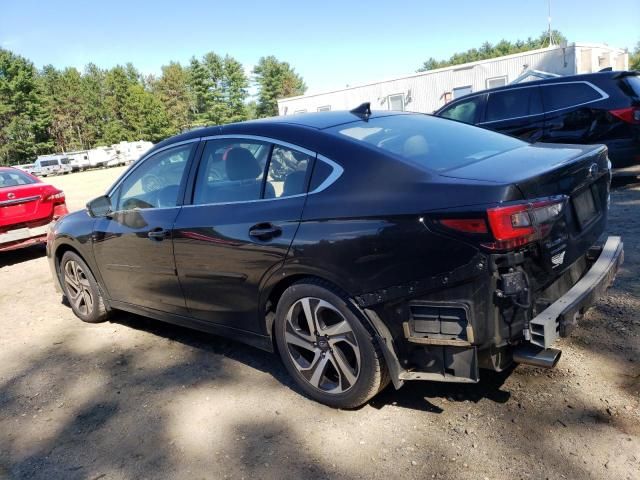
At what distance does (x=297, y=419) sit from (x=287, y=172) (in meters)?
1.43

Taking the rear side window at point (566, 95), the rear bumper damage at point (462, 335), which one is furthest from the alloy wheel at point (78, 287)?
the rear side window at point (566, 95)

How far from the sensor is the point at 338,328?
291 centimetres

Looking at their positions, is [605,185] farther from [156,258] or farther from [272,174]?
[156,258]

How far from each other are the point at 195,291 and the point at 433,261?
1.83 meters

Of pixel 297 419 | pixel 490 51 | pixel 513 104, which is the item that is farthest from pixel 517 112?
pixel 490 51

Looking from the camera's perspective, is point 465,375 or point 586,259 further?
point 586,259

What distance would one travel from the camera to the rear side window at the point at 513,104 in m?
8.36

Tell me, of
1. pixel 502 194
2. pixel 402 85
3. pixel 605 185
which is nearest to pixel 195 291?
pixel 502 194

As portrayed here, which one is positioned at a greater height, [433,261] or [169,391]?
[433,261]

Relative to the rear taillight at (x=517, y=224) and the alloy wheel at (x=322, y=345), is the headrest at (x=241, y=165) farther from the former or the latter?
the rear taillight at (x=517, y=224)

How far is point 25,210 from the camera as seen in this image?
8.03m

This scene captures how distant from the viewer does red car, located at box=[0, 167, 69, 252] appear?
7789 millimetres

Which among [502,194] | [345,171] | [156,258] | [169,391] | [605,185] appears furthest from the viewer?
[156,258]

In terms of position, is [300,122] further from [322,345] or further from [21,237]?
[21,237]
